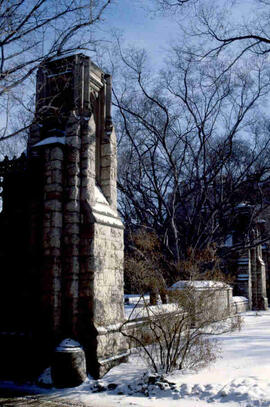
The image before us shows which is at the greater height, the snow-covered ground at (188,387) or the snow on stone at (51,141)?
the snow on stone at (51,141)

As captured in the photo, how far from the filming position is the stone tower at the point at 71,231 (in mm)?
8008

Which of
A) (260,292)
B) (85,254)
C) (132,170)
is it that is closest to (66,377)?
(85,254)

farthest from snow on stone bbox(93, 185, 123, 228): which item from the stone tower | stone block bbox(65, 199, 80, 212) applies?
stone block bbox(65, 199, 80, 212)

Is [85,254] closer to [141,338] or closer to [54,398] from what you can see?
[141,338]

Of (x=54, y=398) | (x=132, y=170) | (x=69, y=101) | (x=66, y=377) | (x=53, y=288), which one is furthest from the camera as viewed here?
(x=132, y=170)

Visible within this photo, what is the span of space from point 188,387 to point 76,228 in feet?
12.2

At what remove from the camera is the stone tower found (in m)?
8.01

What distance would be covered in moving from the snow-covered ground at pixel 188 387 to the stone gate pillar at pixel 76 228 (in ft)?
1.95

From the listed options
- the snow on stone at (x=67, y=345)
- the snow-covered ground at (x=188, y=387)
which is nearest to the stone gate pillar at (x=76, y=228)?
the snow on stone at (x=67, y=345)

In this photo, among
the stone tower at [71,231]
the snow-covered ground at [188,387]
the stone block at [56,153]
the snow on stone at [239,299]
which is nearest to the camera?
the snow-covered ground at [188,387]

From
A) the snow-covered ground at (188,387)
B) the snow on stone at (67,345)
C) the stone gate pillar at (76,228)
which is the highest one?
the stone gate pillar at (76,228)

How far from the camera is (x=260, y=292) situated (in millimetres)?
25500

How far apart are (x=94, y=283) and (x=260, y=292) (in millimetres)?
19929

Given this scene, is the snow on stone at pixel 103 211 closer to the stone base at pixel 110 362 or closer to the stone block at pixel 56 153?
the stone block at pixel 56 153
